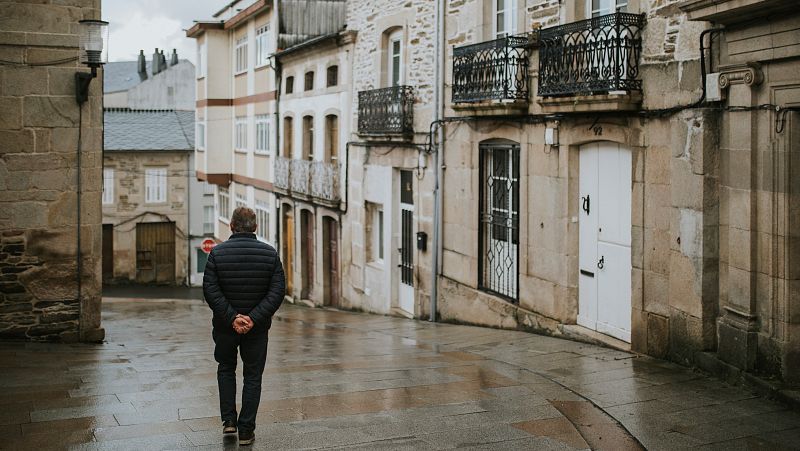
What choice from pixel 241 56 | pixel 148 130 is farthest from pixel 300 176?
pixel 148 130

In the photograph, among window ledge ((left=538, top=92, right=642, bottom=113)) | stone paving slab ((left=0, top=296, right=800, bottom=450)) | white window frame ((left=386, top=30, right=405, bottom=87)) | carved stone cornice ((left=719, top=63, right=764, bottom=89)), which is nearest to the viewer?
stone paving slab ((left=0, top=296, right=800, bottom=450))

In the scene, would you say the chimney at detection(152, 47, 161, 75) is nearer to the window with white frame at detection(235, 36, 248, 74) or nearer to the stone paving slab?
the window with white frame at detection(235, 36, 248, 74)

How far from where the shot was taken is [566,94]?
11070 mm

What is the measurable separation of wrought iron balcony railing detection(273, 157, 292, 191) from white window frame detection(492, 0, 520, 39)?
472 inches

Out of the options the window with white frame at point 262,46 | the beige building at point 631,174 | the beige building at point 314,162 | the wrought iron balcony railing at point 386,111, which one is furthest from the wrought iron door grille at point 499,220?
the window with white frame at point 262,46

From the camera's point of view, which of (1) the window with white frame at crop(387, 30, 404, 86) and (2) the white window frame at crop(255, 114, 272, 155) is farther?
(2) the white window frame at crop(255, 114, 272, 155)

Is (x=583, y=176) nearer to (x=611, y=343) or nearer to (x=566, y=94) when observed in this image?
(x=566, y=94)

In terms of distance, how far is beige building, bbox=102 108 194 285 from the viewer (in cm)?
3925

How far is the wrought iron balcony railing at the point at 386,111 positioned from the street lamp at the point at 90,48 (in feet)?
22.2

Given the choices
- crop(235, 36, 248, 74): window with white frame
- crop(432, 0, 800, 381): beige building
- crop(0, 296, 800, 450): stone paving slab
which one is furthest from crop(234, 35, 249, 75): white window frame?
crop(0, 296, 800, 450): stone paving slab

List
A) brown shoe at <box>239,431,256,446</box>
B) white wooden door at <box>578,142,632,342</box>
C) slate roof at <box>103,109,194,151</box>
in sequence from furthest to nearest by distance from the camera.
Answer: slate roof at <box>103,109,194,151</box>, white wooden door at <box>578,142,632,342</box>, brown shoe at <box>239,431,256,446</box>

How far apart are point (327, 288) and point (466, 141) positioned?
378 inches

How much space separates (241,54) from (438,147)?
677 inches

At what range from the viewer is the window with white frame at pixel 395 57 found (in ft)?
59.7
